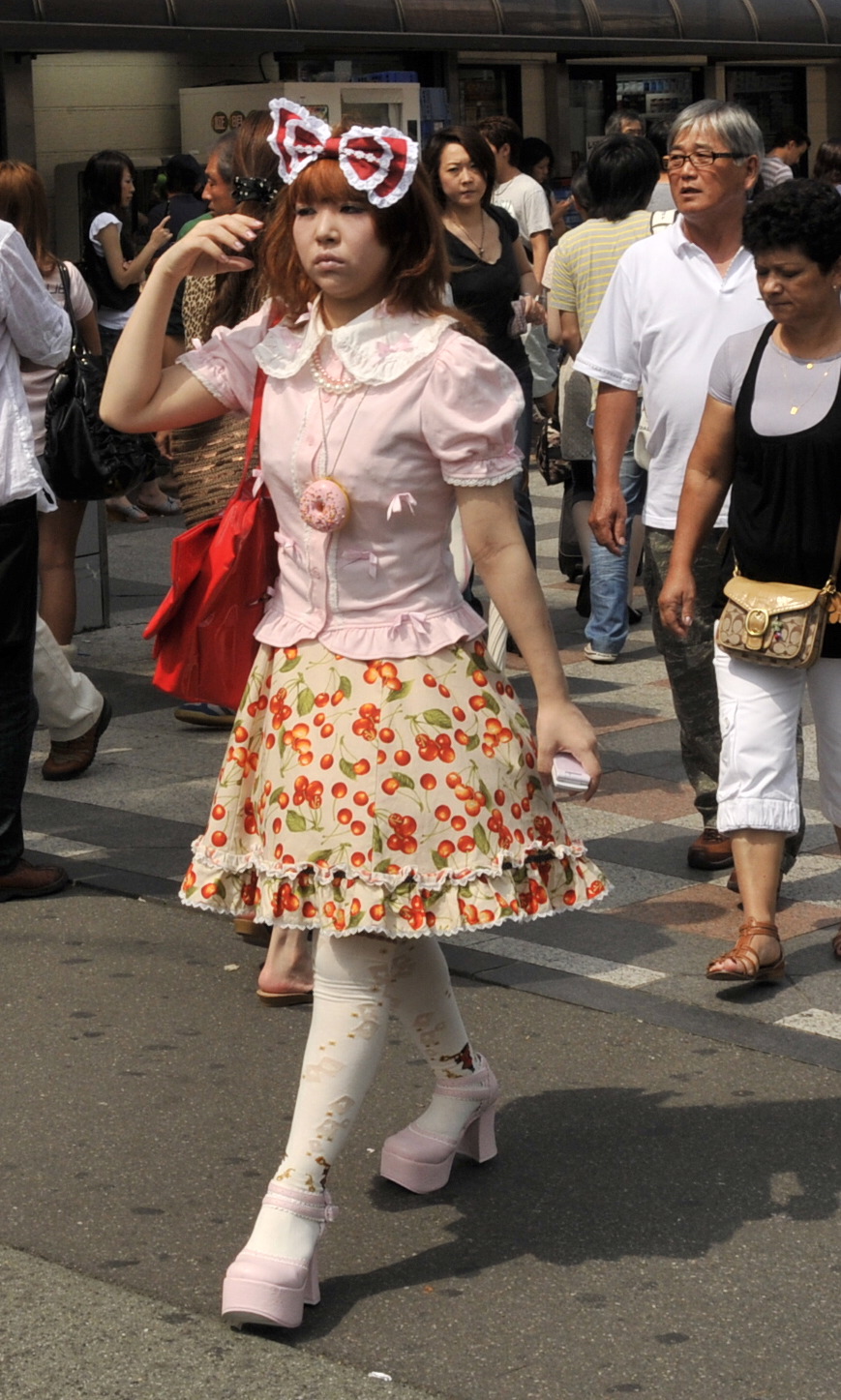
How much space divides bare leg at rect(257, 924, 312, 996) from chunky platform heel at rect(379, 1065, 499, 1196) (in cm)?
101

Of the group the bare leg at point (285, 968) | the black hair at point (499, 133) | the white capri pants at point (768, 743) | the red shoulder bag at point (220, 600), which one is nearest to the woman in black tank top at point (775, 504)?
the white capri pants at point (768, 743)

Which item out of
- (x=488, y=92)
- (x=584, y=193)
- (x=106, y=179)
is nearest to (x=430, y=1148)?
(x=584, y=193)

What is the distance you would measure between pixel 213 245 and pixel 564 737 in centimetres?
99

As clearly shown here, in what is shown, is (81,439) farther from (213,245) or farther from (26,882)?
(213,245)

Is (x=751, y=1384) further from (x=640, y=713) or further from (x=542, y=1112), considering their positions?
(x=640, y=713)

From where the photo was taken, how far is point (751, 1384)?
10.1ft

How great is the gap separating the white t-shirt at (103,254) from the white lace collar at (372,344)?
8991 mm

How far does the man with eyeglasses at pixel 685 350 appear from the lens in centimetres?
538

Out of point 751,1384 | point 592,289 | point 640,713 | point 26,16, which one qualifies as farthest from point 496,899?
point 26,16

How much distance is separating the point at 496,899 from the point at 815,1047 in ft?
4.60

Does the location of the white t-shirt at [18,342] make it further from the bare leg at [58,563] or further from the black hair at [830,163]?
the black hair at [830,163]

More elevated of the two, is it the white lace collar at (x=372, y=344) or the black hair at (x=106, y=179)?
the black hair at (x=106, y=179)

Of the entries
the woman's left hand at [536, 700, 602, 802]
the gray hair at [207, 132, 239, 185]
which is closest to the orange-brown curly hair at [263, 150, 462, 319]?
the woman's left hand at [536, 700, 602, 802]

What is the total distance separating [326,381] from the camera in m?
3.37
